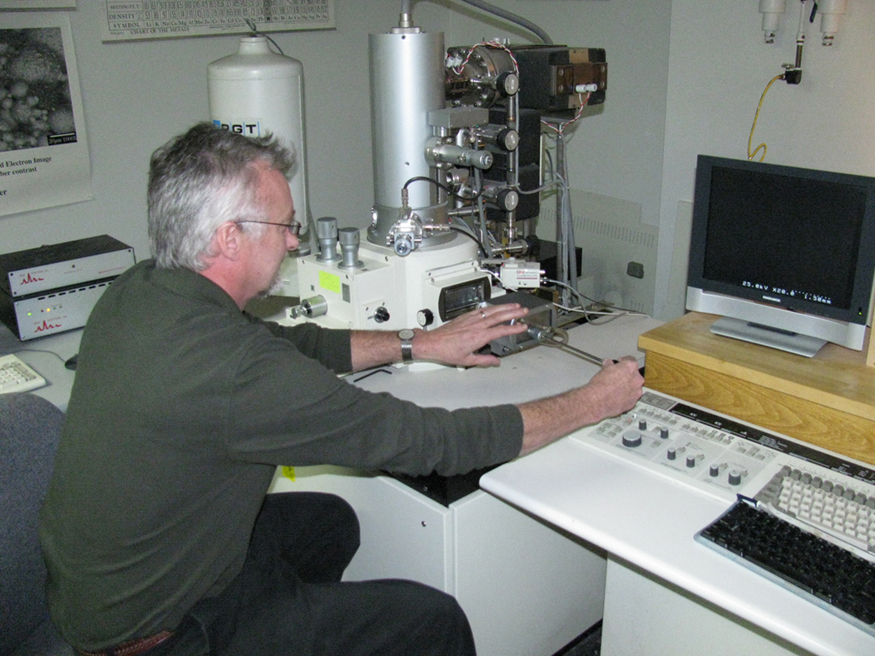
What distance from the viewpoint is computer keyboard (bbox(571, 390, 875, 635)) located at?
41.5 inches

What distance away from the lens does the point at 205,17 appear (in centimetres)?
249

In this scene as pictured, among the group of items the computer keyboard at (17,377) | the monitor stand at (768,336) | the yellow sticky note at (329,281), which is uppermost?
the yellow sticky note at (329,281)

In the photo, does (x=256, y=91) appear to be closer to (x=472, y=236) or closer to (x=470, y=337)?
(x=472, y=236)

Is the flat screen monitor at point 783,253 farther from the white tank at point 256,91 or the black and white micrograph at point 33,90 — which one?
the black and white micrograph at point 33,90

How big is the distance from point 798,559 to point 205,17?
7.51ft

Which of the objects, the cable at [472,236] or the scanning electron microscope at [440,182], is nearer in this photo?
the scanning electron microscope at [440,182]

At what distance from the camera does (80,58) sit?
2.28m

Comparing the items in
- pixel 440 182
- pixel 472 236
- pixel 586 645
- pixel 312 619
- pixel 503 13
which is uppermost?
pixel 503 13

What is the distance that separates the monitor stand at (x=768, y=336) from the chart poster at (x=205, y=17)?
1.80 meters

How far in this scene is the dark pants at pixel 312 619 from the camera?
122cm

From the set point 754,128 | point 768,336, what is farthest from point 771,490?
point 754,128

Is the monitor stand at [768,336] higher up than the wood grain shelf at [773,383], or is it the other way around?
the monitor stand at [768,336]

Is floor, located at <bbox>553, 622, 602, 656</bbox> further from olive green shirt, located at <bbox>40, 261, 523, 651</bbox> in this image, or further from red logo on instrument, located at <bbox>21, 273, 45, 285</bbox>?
red logo on instrument, located at <bbox>21, 273, 45, 285</bbox>

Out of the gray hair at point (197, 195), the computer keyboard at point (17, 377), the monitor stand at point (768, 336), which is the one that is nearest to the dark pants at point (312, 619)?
the gray hair at point (197, 195)
